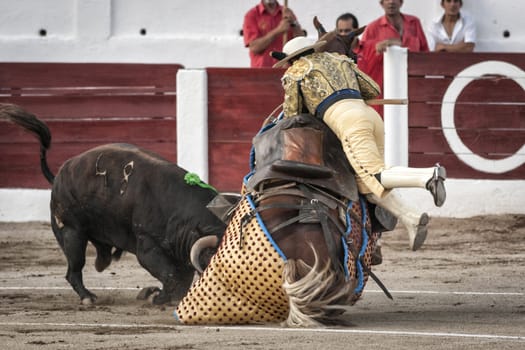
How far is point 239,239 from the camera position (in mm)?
6480

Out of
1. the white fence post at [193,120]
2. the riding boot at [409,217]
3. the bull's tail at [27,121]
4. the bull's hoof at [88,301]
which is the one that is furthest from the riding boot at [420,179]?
the white fence post at [193,120]

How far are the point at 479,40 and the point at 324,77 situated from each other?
6772mm

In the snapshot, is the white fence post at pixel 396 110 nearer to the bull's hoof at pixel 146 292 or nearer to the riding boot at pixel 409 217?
the bull's hoof at pixel 146 292

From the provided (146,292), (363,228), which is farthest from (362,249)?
(146,292)

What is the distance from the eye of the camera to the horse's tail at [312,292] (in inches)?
244

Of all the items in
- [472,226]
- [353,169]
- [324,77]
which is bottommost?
[472,226]

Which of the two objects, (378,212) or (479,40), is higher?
(479,40)

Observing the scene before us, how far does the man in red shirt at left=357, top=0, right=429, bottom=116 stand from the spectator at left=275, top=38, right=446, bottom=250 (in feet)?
16.0

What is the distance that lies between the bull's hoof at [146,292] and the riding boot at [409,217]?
1.55 meters

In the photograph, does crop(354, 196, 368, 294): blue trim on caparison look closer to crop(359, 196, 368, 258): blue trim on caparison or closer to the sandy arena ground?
crop(359, 196, 368, 258): blue trim on caparison

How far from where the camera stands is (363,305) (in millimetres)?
7508

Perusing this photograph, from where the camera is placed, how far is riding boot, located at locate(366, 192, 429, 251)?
6320 millimetres

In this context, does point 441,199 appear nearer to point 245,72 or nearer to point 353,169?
point 353,169

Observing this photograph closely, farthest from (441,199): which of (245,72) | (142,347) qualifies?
(245,72)
